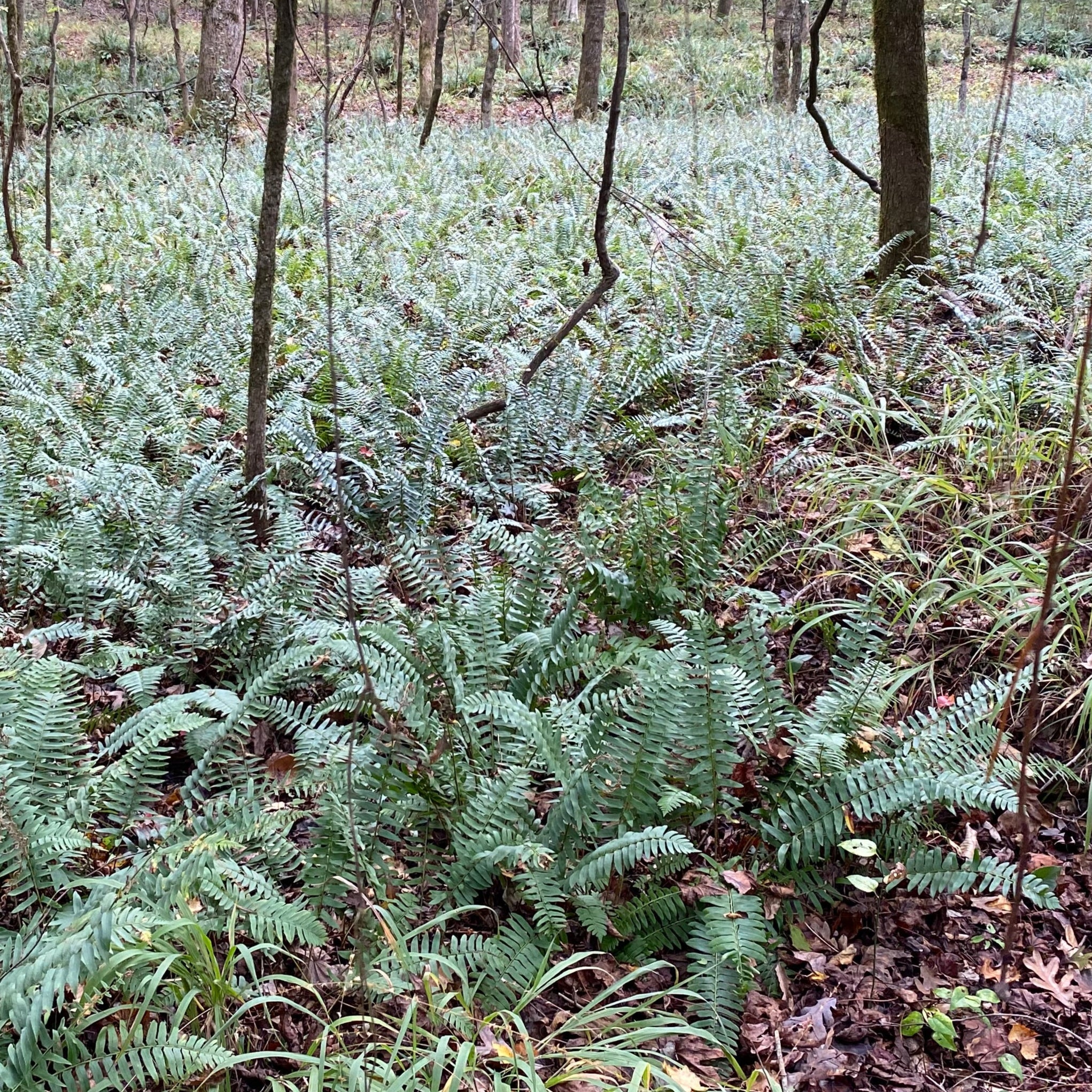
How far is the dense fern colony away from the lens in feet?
6.94

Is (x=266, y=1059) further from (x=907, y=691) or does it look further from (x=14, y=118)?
(x=14, y=118)

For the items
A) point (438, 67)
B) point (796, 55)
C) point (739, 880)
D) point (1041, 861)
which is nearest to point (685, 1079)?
point (739, 880)

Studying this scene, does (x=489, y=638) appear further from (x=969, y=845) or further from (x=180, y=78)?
(x=180, y=78)

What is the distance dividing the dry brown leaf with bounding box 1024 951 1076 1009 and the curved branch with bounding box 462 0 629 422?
3402mm

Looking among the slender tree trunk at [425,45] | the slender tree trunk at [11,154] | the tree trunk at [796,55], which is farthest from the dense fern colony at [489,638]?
the slender tree trunk at [425,45]

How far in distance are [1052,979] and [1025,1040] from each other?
21 centimetres

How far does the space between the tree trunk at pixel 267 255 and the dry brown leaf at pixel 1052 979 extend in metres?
3.40

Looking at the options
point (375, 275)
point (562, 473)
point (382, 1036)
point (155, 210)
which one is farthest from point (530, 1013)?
point (155, 210)

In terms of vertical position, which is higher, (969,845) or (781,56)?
(781,56)

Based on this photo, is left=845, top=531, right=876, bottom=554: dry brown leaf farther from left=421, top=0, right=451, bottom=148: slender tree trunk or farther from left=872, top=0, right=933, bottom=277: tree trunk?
left=421, top=0, right=451, bottom=148: slender tree trunk

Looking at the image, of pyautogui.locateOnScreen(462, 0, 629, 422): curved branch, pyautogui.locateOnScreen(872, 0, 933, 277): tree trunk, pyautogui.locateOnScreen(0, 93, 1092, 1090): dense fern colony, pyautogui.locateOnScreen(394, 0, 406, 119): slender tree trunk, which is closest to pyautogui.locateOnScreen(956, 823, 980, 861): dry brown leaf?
pyautogui.locateOnScreen(0, 93, 1092, 1090): dense fern colony

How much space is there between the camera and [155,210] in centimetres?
948

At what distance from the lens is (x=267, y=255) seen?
402 cm

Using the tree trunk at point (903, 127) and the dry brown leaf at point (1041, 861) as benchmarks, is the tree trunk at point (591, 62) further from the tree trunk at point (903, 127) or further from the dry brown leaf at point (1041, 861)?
the dry brown leaf at point (1041, 861)
